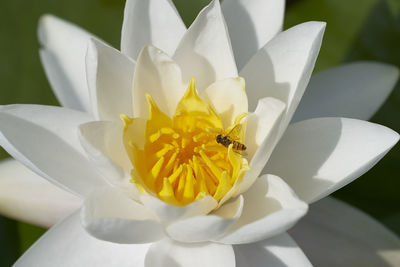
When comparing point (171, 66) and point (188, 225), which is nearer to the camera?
point (188, 225)

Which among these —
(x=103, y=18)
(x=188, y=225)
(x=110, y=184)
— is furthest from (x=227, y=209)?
(x=103, y=18)

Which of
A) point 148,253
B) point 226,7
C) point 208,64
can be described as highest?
point 226,7

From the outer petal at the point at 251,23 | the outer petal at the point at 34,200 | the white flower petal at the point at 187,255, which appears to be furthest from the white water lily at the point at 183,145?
the outer petal at the point at 34,200

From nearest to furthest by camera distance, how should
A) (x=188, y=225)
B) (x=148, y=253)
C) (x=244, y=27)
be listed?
(x=188, y=225) < (x=148, y=253) < (x=244, y=27)

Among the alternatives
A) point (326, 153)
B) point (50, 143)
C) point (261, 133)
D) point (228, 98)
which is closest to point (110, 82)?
point (50, 143)

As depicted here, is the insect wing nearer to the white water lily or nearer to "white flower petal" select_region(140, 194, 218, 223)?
the white water lily

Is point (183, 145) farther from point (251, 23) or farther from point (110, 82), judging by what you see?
point (251, 23)

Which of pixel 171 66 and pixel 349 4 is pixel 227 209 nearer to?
pixel 171 66
